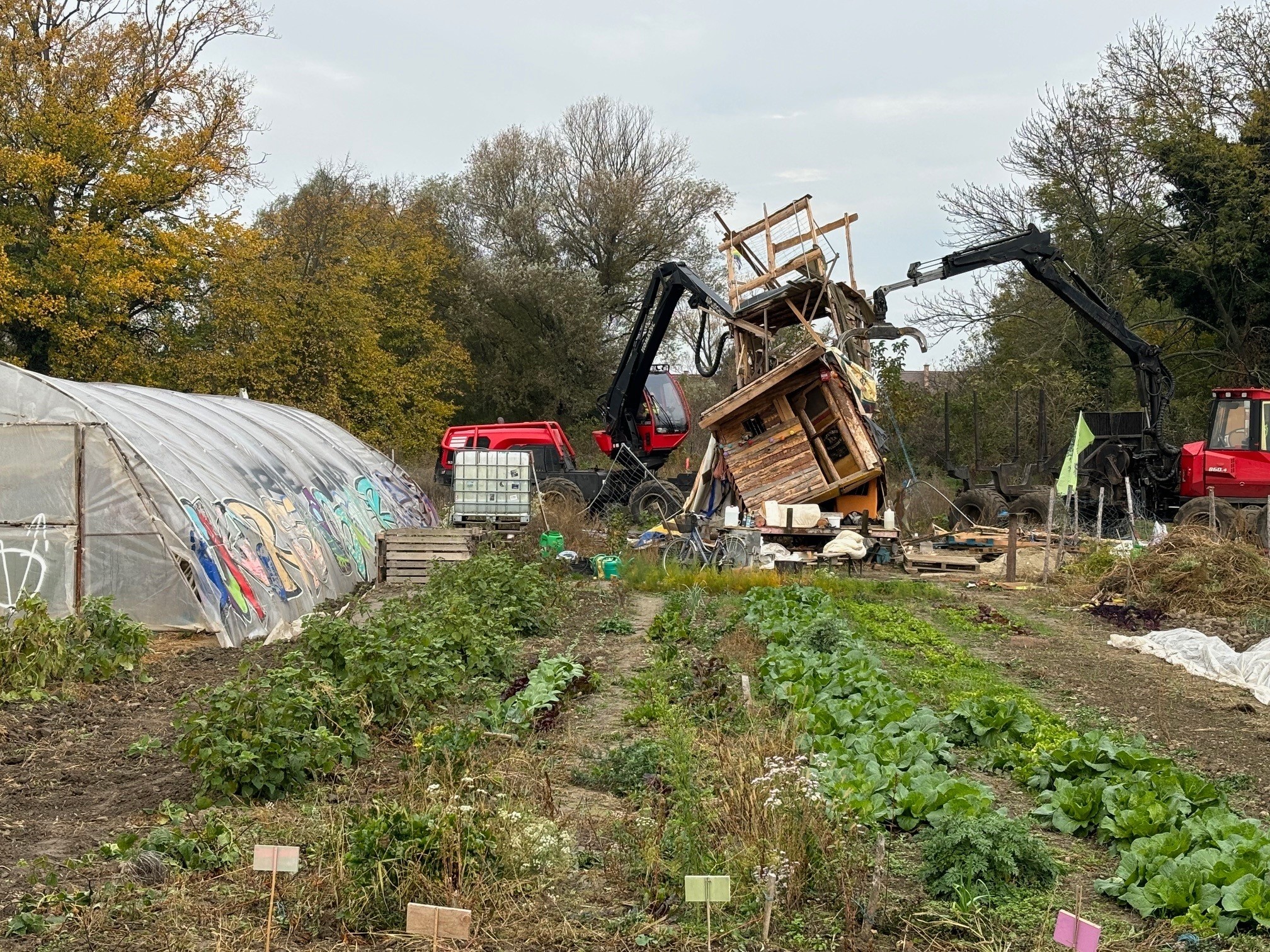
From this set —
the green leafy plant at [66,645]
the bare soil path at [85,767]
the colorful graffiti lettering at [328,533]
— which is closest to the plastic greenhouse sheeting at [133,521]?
the green leafy plant at [66,645]

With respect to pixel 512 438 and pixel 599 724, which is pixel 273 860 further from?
pixel 512 438

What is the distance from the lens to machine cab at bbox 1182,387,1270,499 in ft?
72.6

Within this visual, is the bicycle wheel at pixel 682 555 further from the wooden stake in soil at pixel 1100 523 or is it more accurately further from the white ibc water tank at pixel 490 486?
the wooden stake in soil at pixel 1100 523

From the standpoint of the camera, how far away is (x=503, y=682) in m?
10.6

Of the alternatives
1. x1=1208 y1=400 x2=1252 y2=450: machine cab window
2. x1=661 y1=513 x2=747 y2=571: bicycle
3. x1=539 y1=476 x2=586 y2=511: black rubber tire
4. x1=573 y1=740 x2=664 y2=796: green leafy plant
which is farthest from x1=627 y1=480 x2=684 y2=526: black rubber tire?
x1=573 y1=740 x2=664 y2=796: green leafy plant

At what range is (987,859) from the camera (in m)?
5.79

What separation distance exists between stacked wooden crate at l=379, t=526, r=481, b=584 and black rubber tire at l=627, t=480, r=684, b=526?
768cm

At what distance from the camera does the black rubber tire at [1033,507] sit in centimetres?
2456

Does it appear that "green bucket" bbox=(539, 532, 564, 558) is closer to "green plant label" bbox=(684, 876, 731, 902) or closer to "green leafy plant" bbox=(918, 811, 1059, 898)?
"green leafy plant" bbox=(918, 811, 1059, 898)

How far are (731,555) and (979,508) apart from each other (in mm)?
7490

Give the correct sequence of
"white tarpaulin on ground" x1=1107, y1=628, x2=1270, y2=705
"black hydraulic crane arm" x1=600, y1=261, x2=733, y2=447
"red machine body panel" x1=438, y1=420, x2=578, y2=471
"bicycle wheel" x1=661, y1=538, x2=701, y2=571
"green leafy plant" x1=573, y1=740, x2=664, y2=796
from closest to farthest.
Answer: "green leafy plant" x1=573, y1=740, x2=664, y2=796
"white tarpaulin on ground" x1=1107, y1=628, x2=1270, y2=705
"bicycle wheel" x1=661, y1=538, x2=701, y2=571
"black hydraulic crane arm" x1=600, y1=261, x2=733, y2=447
"red machine body panel" x1=438, y1=420, x2=578, y2=471

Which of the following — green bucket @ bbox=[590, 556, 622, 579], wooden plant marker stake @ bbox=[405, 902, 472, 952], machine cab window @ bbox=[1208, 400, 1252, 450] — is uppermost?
machine cab window @ bbox=[1208, 400, 1252, 450]

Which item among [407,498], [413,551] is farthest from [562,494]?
[413,551]

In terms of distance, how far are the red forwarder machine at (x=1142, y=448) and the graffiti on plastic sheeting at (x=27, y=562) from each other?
597 inches
